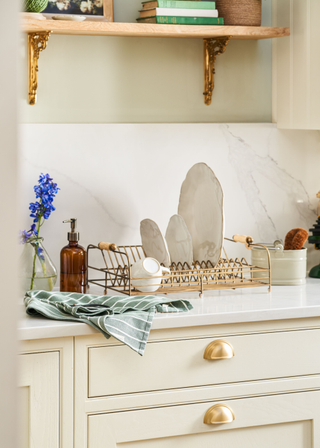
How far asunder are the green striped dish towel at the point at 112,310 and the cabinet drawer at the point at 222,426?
20cm

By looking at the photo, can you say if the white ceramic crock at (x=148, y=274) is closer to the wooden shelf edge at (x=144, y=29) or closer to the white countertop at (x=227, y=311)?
the white countertop at (x=227, y=311)

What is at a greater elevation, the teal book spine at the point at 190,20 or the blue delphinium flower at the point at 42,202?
the teal book spine at the point at 190,20

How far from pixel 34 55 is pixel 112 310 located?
872mm

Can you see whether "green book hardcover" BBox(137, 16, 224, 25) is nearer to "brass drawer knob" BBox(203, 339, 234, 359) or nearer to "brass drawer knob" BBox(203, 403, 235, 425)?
"brass drawer knob" BBox(203, 339, 234, 359)

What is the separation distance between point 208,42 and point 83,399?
122 centimetres

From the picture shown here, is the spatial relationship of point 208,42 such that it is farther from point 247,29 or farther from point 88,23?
point 88,23

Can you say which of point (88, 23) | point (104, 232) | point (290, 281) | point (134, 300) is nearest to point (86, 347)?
point (134, 300)

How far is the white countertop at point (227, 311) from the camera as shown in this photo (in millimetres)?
1181

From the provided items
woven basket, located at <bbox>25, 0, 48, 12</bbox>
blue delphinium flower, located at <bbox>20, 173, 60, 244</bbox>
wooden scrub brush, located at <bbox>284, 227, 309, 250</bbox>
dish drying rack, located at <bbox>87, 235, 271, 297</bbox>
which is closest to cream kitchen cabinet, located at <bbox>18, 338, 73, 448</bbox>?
dish drying rack, located at <bbox>87, 235, 271, 297</bbox>

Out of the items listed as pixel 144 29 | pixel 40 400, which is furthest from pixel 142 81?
pixel 40 400

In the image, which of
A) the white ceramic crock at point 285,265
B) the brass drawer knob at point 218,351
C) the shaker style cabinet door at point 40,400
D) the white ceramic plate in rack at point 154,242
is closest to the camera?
the shaker style cabinet door at point 40,400

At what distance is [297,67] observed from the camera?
179 cm

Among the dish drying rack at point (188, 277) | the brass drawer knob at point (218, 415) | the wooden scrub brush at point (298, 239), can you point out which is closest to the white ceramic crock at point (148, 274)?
the dish drying rack at point (188, 277)

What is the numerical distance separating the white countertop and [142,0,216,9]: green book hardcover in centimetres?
89
